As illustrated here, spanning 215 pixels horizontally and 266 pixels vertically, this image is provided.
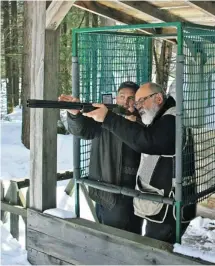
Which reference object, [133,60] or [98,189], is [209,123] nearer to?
[98,189]

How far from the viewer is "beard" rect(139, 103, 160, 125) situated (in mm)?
3268

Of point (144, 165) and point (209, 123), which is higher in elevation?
point (209, 123)

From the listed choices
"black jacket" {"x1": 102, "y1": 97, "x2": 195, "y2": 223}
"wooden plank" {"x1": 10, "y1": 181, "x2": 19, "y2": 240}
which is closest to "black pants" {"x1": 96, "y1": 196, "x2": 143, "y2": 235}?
"black jacket" {"x1": 102, "y1": 97, "x2": 195, "y2": 223}

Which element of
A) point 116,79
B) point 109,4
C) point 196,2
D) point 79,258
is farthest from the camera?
point 109,4

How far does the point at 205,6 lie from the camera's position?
17.7 feet

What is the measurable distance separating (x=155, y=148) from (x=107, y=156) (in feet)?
2.49

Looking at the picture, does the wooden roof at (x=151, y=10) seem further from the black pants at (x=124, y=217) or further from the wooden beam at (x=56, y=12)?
the black pants at (x=124, y=217)

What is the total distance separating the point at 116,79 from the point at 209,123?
4.00ft

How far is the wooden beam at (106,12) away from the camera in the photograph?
5715 millimetres

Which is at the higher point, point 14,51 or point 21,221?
point 14,51

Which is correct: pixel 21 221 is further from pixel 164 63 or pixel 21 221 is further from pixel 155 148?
pixel 164 63

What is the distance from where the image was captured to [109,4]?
5.89 m


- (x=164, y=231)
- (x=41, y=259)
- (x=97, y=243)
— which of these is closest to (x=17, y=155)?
(x=41, y=259)

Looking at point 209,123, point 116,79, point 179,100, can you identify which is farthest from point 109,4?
point 179,100
